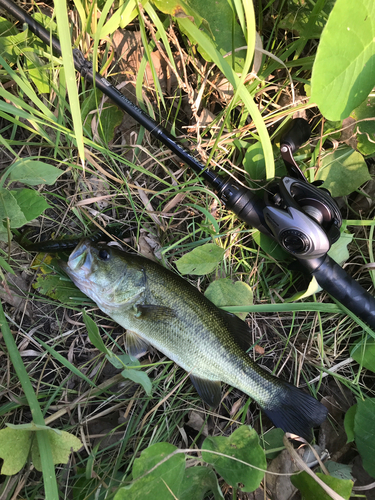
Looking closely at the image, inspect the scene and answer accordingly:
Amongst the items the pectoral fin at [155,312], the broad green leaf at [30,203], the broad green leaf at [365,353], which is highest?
the broad green leaf at [30,203]

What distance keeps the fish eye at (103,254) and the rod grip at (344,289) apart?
1249 millimetres

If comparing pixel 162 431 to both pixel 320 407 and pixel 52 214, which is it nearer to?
pixel 320 407

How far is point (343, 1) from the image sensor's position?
1.35 m

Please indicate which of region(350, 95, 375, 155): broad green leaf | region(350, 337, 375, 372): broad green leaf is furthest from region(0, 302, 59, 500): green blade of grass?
region(350, 95, 375, 155): broad green leaf

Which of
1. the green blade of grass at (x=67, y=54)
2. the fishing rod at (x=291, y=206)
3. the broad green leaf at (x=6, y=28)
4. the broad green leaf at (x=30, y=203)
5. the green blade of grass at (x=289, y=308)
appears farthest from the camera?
the green blade of grass at (x=289, y=308)

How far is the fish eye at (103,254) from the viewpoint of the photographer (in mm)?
1985

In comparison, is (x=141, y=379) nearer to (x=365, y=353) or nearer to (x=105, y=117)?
(x=365, y=353)

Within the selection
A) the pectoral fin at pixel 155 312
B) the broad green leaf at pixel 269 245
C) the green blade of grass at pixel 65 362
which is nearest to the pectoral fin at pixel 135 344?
the pectoral fin at pixel 155 312

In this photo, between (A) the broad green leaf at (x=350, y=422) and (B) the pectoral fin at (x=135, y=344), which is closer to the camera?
(A) the broad green leaf at (x=350, y=422)

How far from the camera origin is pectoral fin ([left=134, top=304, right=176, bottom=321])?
6.63 ft

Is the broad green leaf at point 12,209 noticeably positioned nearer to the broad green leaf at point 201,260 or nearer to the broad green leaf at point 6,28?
the broad green leaf at point 201,260

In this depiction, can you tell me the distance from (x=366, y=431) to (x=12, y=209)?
2.45 m

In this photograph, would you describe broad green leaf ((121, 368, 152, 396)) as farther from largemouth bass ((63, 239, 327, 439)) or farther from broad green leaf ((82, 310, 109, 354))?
largemouth bass ((63, 239, 327, 439))

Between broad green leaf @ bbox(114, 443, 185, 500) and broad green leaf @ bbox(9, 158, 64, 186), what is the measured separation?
1511 mm
